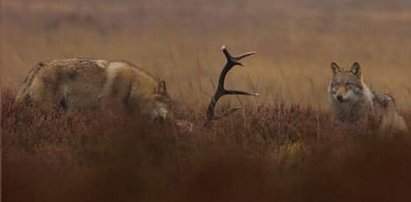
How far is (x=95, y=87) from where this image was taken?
318 cm

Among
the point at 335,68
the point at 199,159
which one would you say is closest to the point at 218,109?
the point at 199,159

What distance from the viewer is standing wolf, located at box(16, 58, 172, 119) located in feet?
10.3

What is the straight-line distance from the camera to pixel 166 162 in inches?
124

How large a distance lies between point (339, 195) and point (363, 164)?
0.14m

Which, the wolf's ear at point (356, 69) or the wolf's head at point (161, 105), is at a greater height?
the wolf's ear at point (356, 69)

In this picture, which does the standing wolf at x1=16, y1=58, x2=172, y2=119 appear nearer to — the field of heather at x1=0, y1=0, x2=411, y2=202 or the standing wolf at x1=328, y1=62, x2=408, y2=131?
the field of heather at x1=0, y1=0, x2=411, y2=202

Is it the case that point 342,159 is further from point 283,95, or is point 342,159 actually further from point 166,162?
point 166,162

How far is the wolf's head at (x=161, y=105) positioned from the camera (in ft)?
10.5

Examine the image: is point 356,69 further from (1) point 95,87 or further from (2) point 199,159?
(1) point 95,87

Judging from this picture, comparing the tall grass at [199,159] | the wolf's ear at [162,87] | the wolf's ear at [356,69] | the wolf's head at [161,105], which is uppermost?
the wolf's ear at [356,69]

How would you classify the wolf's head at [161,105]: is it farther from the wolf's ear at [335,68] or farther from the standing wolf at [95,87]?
the wolf's ear at [335,68]

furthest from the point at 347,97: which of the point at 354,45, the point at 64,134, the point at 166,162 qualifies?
the point at 64,134

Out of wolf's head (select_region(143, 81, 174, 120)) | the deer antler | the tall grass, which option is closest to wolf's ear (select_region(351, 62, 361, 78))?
the tall grass

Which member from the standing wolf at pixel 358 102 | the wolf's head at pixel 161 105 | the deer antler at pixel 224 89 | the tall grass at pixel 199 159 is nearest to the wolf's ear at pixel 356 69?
the standing wolf at pixel 358 102
